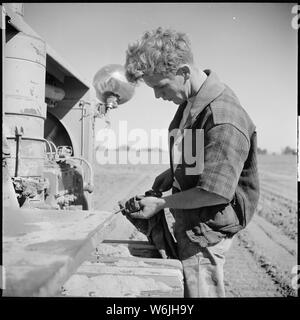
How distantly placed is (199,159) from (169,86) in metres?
0.37

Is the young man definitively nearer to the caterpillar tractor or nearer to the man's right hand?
the caterpillar tractor

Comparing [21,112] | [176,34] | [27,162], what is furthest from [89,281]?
[21,112]

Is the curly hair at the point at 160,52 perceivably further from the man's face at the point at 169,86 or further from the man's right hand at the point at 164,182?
the man's right hand at the point at 164,182

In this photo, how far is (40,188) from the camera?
241 cm

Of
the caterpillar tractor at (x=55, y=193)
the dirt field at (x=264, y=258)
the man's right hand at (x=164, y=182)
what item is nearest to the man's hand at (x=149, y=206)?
the caterpillar tractor at (x=55, y=193)

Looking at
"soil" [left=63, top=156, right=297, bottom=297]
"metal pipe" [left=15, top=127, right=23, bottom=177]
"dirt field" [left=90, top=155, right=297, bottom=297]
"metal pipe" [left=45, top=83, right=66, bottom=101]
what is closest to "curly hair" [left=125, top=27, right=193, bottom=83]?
"soil" [left=63, top=156, right=297, bottom=297]

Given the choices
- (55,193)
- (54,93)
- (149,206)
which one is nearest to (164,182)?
(149,206)

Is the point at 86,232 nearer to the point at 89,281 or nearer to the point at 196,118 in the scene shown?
the point at 89,281

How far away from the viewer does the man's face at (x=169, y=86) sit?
58.9 inches

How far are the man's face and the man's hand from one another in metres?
0.50

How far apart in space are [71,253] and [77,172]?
2.88 meters

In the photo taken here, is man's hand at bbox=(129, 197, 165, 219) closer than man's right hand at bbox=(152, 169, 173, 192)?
Yes

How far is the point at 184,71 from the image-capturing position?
149cm

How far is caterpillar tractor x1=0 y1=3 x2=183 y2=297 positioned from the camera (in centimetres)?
95
